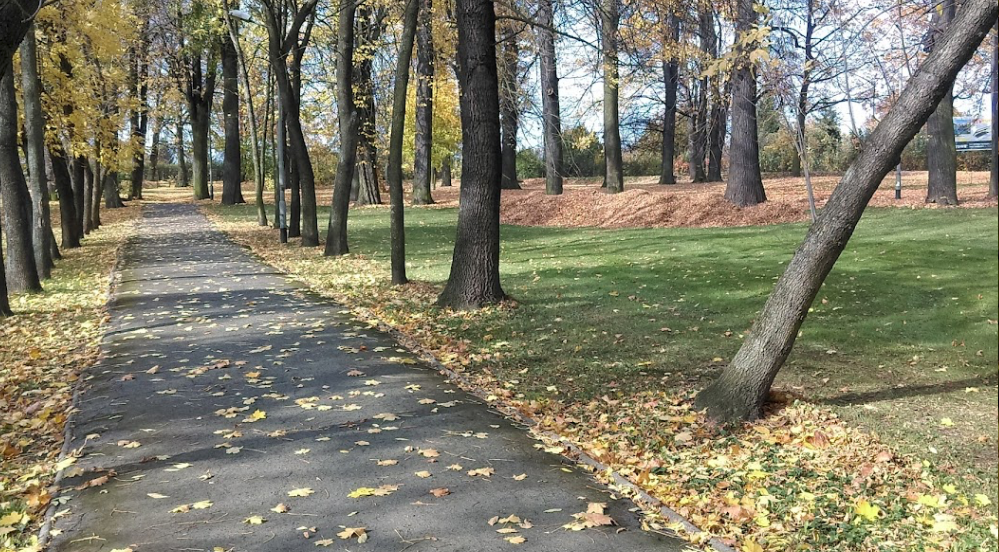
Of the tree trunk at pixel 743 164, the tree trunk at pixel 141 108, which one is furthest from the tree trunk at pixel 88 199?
the tree trunk at pixel 743 164

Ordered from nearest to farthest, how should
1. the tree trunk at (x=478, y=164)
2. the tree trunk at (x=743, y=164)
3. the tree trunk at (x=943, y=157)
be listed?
the tree trunk at (x=478, y=164) < the tree trunk at (x=943, y=157) < the tree trunk at (x=743, y=164)

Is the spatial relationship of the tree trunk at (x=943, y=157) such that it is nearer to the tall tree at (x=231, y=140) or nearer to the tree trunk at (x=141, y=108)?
the tree trunk at (x=141, y=108)

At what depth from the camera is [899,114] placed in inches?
200

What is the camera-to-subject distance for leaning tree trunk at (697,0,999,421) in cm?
489

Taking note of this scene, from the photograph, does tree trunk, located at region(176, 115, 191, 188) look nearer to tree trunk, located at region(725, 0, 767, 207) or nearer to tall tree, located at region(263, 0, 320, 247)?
tall tree, located at region(263, 0, 320, 247)

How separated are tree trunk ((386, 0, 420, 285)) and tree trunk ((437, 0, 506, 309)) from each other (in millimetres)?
1834

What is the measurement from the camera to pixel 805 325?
28.9 ft

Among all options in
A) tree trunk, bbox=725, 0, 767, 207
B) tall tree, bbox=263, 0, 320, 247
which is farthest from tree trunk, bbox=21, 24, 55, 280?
tree trunk, bbox=725, 0, 767, 207

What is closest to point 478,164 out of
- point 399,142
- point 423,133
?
point 399,142

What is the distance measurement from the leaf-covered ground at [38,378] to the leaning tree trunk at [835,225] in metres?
4.79

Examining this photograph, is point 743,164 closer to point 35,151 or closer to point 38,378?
point 35,151

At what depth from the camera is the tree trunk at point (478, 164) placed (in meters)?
10.1

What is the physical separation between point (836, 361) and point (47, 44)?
1766 cm

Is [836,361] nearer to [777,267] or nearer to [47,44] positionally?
[777,267]
